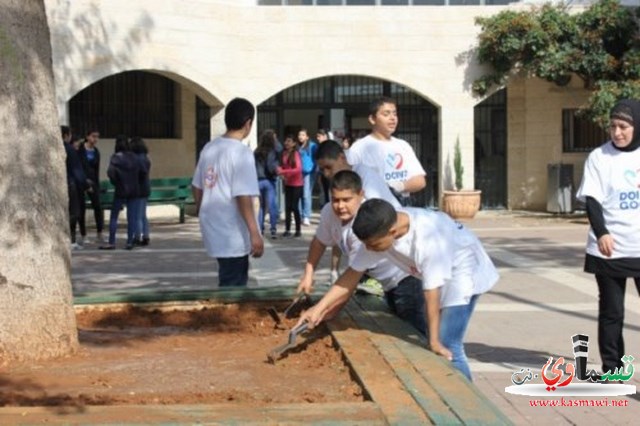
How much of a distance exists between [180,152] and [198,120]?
0.81 m

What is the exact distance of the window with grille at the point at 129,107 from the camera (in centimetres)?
1997

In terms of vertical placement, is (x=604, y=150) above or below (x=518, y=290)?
above

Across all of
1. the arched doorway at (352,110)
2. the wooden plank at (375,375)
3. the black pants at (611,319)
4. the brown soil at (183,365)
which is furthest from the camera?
the arched doorway at (352,110)

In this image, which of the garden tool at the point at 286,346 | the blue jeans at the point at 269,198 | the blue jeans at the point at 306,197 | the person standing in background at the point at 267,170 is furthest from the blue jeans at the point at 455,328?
the blue jeans at the point at 306,197

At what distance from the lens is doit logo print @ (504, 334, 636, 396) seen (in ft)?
20.0

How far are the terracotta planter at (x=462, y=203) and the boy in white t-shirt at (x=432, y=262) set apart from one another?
1492 cm

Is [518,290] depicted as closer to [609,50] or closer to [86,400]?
[86,400]

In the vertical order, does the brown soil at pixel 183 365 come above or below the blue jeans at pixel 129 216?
below

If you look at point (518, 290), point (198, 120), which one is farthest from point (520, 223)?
point (518, 290)

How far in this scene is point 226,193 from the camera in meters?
6.65

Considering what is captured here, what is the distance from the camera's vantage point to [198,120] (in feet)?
71.1

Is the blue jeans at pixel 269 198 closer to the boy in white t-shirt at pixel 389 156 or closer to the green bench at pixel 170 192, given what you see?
the green bench at pixel 170 192

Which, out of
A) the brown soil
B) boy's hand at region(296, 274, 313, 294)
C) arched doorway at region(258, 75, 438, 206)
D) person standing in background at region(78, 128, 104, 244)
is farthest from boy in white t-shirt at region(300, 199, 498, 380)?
arched doorway at region(258, 75, 438, 206)

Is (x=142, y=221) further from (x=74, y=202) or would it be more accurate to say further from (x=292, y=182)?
(x=292, y=182)
